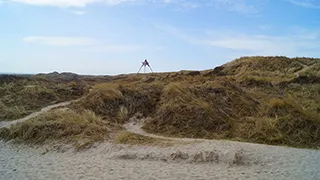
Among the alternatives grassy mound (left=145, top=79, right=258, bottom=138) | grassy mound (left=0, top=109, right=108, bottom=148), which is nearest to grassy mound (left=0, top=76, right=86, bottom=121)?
grassy mound (left=0, top=109, right=108, bottom=148)

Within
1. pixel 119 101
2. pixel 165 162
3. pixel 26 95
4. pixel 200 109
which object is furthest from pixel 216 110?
pixel 26 95

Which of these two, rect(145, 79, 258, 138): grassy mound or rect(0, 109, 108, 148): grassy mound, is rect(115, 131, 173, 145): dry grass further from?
rect(145, 79, 258, 138): grassy mound

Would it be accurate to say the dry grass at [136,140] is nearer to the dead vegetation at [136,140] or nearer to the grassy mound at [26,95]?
the dead vegetation at [136,140]

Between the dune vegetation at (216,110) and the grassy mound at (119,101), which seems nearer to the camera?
the dune vegetation at (216,110)

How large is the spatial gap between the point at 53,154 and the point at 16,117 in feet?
16.0

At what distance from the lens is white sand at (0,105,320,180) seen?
7711mm

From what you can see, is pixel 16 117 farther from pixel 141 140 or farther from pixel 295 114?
pixel 295 114

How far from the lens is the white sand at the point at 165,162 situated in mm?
7711

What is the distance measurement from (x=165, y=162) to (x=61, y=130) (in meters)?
4.55

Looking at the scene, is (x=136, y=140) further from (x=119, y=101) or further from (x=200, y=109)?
(x=119, y=101)

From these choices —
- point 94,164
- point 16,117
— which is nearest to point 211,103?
point 94,164

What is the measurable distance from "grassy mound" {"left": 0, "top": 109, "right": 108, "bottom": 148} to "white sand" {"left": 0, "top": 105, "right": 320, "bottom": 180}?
0.60 metres

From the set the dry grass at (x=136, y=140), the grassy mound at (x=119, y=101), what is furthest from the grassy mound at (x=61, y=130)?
the grassy mound at (x=119, y=101)

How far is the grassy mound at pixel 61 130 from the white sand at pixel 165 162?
0.60 m
